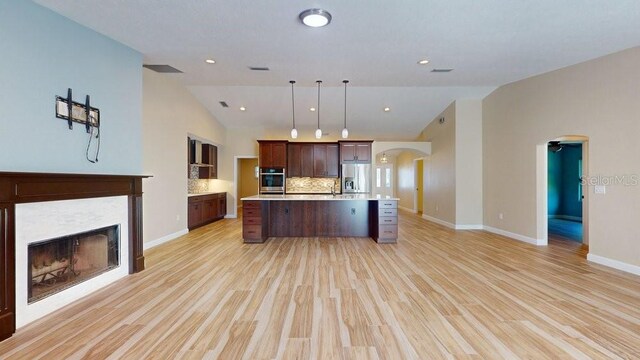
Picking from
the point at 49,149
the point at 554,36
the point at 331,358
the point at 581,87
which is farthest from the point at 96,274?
the point at 581,87

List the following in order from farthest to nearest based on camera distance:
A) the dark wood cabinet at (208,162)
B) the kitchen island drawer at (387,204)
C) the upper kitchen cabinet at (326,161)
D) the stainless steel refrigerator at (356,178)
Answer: the upper kitchen cabinet at (326,161), the stainless steel refrigerator at (356,178), the dark wood cabinet at (208,162), the kitchen island drawer at (387,204)

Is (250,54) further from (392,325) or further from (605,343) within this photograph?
(605,343)

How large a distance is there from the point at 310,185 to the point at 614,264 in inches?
259

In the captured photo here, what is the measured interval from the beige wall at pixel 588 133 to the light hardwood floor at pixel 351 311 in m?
0.71

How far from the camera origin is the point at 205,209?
7.45 metres

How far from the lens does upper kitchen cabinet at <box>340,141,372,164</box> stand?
814cm

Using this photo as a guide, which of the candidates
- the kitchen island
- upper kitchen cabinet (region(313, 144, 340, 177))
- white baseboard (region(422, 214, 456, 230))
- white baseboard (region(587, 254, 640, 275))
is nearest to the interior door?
white baseboard (region(422, 214, 456, 230))

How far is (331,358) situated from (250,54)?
145 inches

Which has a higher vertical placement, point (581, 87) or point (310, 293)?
point (581, 87)

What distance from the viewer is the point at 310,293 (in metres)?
3.01

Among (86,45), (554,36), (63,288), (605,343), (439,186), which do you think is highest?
(554,36)

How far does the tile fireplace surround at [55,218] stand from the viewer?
2238 millimetres

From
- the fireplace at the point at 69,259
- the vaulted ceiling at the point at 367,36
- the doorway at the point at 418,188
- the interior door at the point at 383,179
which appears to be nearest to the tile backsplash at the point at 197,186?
the vaulted ceiling at the point at 367,36

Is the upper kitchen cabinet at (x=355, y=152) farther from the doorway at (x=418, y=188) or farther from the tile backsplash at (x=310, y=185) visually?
the doorway at (x=418, y=188)
